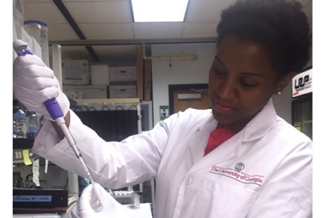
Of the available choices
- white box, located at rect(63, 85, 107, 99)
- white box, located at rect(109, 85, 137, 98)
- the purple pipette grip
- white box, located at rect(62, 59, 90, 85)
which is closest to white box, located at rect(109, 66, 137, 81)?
white box, located at rect(109, 85, 137, 98)

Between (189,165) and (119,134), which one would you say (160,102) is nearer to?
(119,134)

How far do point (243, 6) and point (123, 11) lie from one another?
8.40 ft

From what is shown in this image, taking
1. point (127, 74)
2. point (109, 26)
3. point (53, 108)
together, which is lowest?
point (53, 108)

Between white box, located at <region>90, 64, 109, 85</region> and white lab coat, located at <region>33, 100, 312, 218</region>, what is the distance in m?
3.73

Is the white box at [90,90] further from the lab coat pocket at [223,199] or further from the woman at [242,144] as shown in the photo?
the lab coat pocket at [223,199]

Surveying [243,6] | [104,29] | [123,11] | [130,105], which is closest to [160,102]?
[130,105]

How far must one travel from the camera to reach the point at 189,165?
92 centimetres

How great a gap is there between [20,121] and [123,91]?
3.38 m

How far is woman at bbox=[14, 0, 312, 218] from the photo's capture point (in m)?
0.75

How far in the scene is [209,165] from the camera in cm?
87

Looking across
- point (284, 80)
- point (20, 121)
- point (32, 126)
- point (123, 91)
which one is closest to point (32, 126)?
point (32, 126)

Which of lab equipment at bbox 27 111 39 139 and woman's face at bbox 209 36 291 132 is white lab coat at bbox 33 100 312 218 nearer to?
woman's face at bbox 209 36 291 132

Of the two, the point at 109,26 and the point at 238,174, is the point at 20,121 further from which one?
the point at 109,26

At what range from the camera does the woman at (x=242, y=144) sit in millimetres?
752
